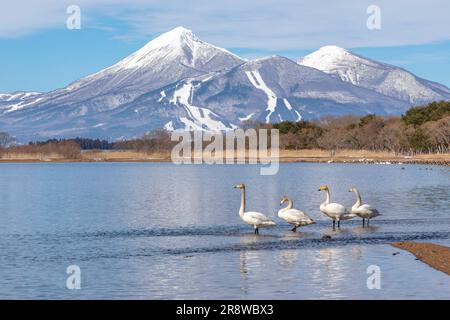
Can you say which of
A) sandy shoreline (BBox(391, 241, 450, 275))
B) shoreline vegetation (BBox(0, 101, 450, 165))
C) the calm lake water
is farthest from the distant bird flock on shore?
shoreline vegetation (BBox(0, 101, 450, 165))

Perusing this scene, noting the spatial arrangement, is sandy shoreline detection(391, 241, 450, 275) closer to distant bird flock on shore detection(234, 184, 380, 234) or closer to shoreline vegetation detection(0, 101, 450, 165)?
distant bird flock on shore detection(234, 184, 380, 234)

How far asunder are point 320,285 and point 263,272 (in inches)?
98.5

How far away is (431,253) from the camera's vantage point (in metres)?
26.3

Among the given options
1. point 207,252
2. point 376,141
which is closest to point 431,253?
point 207,252

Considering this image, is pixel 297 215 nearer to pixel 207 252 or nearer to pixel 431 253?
pixel 207 252

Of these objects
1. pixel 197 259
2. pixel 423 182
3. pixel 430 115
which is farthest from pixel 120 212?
pixel 430 115

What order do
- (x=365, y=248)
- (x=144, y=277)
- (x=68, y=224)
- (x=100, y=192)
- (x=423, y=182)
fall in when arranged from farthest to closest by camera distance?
1. (x=423, y=182)
2. (x=100, y=192)
3. (x=68, y=224)
4. (x=365, y=248)
5. (x=144, y=277)

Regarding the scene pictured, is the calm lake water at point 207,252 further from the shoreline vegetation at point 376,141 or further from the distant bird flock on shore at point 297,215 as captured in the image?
the shoreline vegetation at point 376,141

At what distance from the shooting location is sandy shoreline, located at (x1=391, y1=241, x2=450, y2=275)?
2428 centimetres

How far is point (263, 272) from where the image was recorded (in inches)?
945

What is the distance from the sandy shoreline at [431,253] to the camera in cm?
2428

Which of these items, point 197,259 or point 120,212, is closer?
point 197,259
